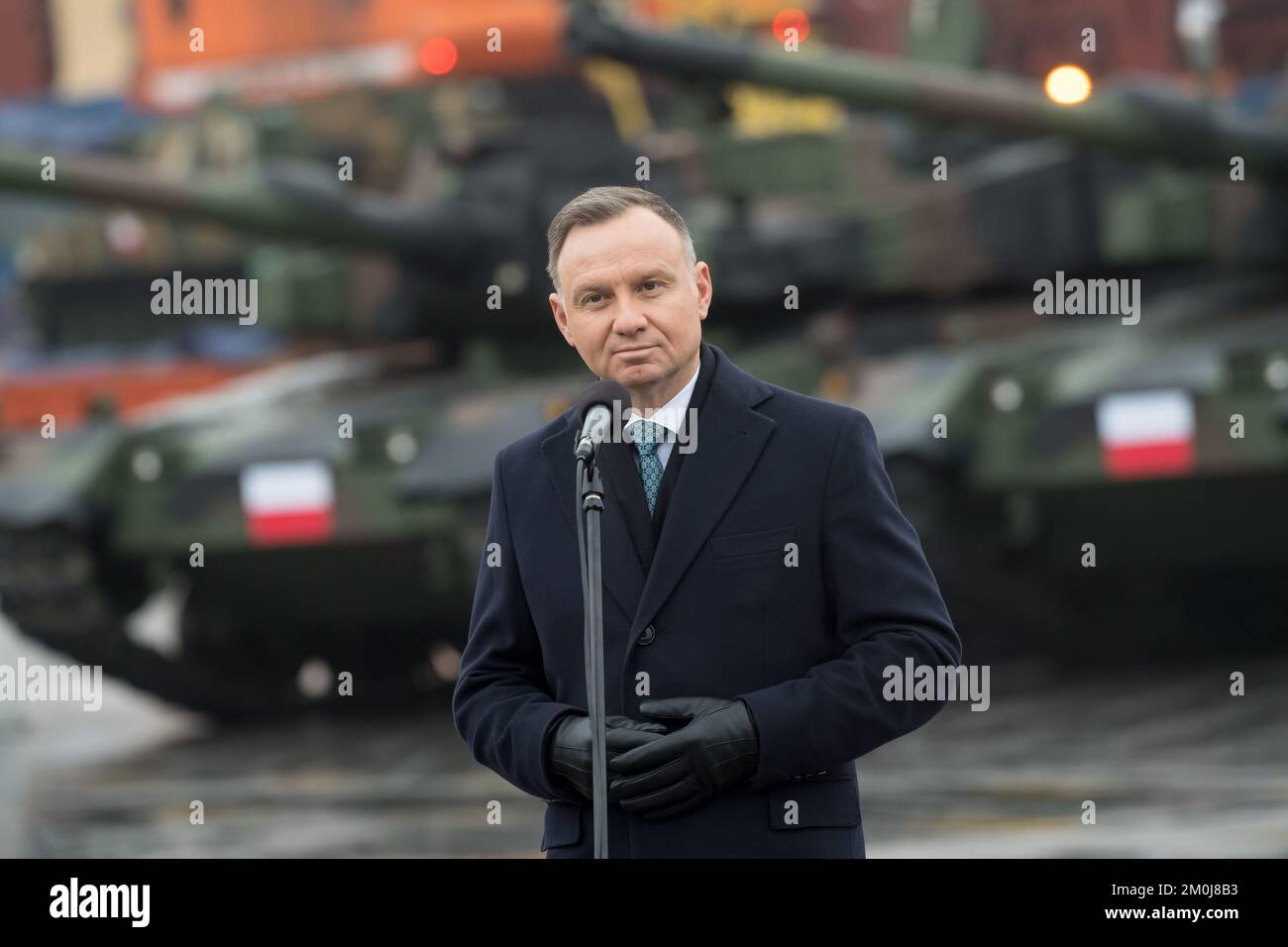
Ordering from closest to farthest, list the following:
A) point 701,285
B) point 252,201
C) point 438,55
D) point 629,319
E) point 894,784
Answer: point 629,319, point 701,285, point 894,784, point 252,201, point 438,55

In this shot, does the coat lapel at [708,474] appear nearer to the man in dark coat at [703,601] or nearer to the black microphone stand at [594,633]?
the man in dark coat at [703,601]

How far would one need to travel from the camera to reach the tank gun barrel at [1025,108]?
1012 centimetres

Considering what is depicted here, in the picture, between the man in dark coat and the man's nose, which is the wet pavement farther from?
the man's nose

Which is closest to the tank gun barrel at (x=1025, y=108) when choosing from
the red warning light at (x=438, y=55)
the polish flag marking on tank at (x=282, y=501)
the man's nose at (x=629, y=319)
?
the polish flag marking on tank at (x=282, y=501)

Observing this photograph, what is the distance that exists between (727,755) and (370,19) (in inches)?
640

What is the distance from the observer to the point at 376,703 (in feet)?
41.8

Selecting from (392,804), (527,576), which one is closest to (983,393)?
(392,804)

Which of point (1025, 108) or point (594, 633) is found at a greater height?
point (1025, 108)

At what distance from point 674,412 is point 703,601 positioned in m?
0.27

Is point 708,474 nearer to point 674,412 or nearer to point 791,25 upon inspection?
point 674,412

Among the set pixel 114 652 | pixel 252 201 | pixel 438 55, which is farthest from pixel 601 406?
pixel 438 55

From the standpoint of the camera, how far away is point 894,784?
9.15 metres

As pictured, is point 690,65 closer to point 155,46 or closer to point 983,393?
point 983,393
